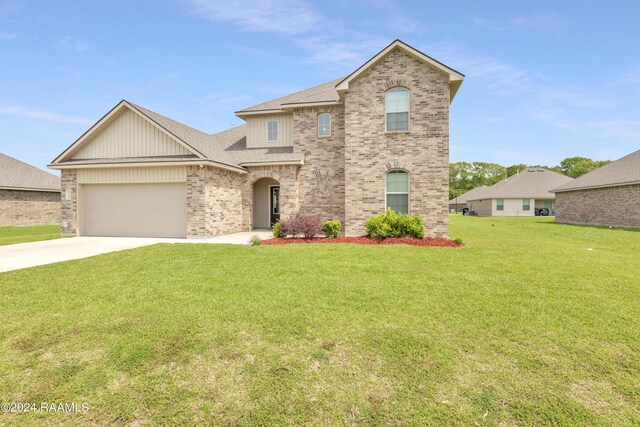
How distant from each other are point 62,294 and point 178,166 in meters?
9.09

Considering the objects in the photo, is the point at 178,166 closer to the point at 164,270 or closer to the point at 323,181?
the point at 323,181

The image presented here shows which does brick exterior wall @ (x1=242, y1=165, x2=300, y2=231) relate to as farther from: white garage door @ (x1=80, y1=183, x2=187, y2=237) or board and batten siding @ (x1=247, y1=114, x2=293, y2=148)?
white garage door @ (x1=80, y1=183, x2=187, y2=237)

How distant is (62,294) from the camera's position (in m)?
5.62

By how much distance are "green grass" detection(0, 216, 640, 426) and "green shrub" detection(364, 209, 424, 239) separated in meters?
5.51

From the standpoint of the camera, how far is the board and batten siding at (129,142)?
14391 millimetres

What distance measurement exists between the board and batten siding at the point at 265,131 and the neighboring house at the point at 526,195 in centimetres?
3647

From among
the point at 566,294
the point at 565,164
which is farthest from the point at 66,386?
the point at 565,164

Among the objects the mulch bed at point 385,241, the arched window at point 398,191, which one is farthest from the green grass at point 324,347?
the arched window at point 398,191

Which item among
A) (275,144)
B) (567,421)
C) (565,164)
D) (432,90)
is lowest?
(567,421)

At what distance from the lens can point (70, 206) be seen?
15.0 metres

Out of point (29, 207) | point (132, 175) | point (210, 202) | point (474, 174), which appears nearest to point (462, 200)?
point (474, 174)

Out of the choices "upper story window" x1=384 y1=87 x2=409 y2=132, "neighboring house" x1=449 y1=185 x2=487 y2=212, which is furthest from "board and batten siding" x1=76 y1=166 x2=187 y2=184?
"neighboring house" x1=449 y1=185 x2=487 y2=212

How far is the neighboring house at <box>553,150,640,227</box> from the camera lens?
20.8 meters

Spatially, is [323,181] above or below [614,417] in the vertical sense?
above
